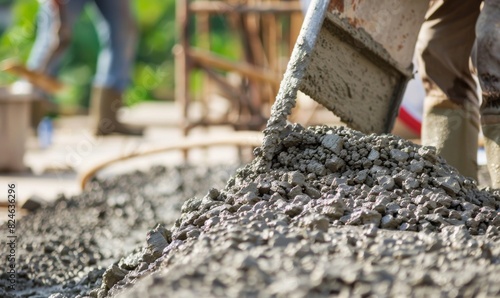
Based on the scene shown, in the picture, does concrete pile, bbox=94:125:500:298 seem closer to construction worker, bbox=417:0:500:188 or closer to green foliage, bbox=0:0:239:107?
construction worker, bbox=417:0:500:188

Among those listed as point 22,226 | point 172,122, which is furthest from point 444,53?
point 172,122

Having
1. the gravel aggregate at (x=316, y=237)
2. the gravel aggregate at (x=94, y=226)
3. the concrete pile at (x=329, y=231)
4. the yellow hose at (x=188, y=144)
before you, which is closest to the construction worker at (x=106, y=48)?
the gravel aggregate at (x=94, y=226)

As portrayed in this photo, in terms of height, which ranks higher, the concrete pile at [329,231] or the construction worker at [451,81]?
the construction worker at [451,81]

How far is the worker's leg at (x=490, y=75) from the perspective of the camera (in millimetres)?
3258

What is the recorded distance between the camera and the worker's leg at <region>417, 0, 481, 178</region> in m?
3.75

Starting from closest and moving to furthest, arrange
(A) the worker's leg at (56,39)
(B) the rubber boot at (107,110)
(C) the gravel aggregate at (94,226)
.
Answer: (C) the gravel aggregate at (94,226) → (A) the worker's leg at (56,39) → (B) the rubber boot at (107,110)

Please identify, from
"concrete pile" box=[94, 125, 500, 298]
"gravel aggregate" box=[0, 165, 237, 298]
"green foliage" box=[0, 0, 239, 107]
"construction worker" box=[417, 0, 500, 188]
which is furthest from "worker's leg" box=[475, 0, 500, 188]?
"green foliage" box=[0, 0, 239, 107]

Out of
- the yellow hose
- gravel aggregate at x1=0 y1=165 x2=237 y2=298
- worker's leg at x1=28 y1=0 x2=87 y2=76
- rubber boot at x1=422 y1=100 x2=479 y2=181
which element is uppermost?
worker's leg at x1=28 y1=0 x2=87 y2=76

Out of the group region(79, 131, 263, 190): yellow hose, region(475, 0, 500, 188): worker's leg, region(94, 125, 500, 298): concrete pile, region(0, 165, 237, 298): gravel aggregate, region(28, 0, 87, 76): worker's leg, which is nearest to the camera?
region(94, 125, 500, 298): concrete pile

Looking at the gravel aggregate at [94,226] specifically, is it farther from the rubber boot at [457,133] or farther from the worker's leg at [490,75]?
the worker's leg at [490,75]

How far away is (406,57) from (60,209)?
2032 mm

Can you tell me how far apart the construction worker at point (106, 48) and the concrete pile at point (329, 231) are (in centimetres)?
463

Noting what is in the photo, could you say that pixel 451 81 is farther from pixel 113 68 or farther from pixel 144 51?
pixel 144 51

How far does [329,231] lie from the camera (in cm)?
242
